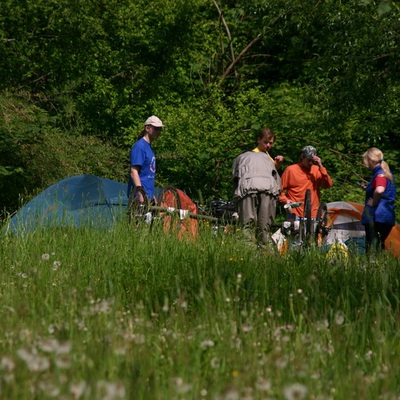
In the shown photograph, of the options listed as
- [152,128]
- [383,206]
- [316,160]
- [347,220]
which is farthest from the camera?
[347,220]

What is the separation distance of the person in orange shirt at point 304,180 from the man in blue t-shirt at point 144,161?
187 centimetres

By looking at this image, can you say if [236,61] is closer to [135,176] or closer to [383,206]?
[383,206]

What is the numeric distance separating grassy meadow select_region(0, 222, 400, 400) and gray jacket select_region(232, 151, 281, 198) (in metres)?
4.19

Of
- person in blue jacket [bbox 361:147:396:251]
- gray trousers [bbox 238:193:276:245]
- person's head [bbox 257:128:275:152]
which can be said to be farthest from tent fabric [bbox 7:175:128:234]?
person in blue jacket [bbox 361:147:396:251]

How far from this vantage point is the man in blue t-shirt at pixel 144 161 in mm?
9797

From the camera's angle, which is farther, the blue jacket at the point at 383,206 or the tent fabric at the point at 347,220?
the tent fabric at the point at 347,220

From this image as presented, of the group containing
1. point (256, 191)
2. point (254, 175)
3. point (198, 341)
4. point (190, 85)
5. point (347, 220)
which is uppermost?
point (190, 85)

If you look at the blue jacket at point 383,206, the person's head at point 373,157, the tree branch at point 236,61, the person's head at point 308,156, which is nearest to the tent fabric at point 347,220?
the person's head at point 308,156

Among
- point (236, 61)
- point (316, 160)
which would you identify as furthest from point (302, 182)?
point (236, 61)

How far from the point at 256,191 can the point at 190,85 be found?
15.0m

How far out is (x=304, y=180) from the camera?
1128 centimetres

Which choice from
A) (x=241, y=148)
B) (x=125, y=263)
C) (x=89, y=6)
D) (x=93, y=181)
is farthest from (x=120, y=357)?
(x=89, y=6)

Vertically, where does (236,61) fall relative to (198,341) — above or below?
above

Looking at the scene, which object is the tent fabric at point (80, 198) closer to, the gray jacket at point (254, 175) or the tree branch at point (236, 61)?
the gray jacket at point (254, 175)
